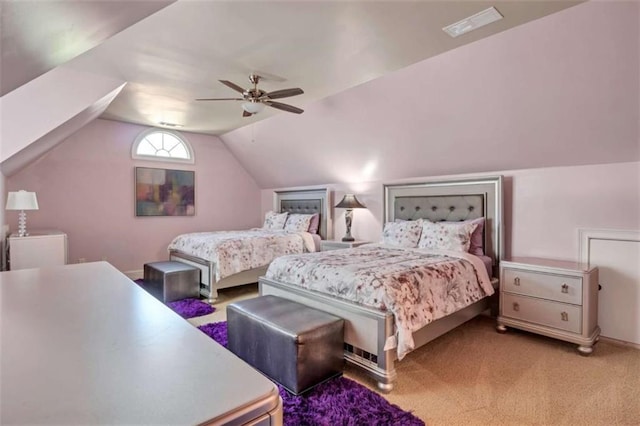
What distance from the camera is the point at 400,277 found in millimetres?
2379

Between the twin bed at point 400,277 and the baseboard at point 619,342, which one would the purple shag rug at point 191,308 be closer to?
the twin bed at point 400,277

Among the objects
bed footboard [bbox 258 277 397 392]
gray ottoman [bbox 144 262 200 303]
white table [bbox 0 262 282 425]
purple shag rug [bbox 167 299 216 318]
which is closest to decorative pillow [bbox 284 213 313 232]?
gray ottoman [bbox 144 262 200 303]

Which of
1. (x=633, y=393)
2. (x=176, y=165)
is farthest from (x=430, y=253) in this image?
(x=176, y=165)

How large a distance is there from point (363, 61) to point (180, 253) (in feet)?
12.0

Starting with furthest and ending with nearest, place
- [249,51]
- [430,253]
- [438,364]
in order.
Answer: [430,253] < [249,51] < [438,364]

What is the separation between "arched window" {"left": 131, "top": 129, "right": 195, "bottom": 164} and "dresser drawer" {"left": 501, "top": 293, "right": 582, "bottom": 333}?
17.7 feet

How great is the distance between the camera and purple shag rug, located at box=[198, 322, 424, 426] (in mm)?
1850

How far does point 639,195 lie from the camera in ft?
9.16

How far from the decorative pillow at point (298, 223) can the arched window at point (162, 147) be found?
215 cm

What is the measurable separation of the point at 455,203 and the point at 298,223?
2.56 meters

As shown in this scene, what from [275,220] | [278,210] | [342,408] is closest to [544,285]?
[342,408]

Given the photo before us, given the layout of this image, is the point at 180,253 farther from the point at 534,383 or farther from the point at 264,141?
the point at 534,383

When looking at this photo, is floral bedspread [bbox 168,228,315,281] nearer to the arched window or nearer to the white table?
the arched window

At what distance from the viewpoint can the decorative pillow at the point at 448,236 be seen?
11.2 ft
